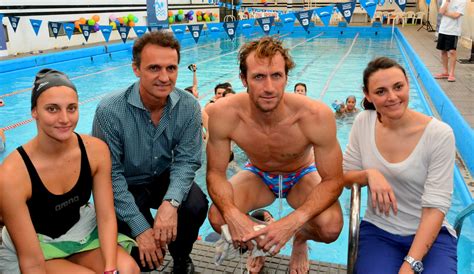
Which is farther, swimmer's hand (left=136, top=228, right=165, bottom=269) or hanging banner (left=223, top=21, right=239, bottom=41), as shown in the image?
hanging banner (left=223, top=21, right=239, bottom=41)

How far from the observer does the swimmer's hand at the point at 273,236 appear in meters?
2.11

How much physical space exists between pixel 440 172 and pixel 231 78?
377 inches

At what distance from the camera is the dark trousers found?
248 cm

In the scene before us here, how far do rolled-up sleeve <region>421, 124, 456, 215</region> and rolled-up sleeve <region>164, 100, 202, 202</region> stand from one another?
1.27 meters

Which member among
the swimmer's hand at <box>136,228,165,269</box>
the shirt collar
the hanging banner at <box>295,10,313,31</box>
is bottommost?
the swimmer's hand at <box>136,228,165,269</box>

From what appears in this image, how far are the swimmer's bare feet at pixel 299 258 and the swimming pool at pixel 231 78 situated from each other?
0.95 meters

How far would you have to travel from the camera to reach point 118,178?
2381 millimetres

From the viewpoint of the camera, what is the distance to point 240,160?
17.6ft

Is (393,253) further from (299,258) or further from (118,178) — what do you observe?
(118,178)

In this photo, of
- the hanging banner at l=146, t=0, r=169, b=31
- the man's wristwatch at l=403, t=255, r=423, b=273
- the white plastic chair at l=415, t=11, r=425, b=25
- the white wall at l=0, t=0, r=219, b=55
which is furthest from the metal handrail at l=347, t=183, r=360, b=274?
the white plastic chair at l=415, t=11, r=425, b=25

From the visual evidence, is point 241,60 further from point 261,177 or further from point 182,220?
point 182,220

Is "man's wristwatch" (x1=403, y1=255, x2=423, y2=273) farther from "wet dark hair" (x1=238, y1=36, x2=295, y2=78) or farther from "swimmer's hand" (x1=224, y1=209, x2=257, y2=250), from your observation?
"wet dark hair" (x1=238, y1=36, x2=295, y2=78)

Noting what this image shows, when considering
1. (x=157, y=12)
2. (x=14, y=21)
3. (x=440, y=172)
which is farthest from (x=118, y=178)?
(x=157, y=12)

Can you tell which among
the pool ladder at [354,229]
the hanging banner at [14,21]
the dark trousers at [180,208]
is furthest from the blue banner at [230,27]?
the pool ladder at [354,229]
